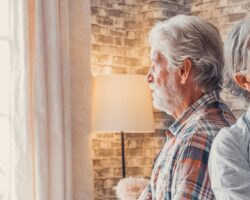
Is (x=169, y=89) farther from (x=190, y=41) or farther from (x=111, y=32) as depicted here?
(x=111, y=32)

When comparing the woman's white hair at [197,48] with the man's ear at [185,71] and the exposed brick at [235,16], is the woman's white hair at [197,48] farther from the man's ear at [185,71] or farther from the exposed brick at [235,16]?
the exposed brick at [235,16]

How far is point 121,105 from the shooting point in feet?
11.6

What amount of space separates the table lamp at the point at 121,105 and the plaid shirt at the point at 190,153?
1.57 m

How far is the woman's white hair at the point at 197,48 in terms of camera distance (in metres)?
1.92

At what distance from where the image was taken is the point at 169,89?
6.61 ft

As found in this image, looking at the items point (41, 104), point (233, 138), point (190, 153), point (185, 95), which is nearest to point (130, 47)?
point (41, 104)

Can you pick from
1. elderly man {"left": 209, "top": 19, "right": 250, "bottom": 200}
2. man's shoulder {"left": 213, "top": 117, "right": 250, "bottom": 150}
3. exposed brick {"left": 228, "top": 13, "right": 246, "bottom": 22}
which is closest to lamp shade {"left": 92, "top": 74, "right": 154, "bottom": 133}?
exposed brick {"left": 228, "top": 13, "right": 246, "bottom": 22}

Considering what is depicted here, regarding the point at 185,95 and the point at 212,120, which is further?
the point at 185,95

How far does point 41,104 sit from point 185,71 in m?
1.58

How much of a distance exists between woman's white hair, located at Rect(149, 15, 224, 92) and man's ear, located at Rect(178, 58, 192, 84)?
0.01m

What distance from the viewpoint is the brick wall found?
3875mm

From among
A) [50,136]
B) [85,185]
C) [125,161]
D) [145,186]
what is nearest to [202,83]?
[145,186]

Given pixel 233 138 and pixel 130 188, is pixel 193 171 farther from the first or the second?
pixel 130 188

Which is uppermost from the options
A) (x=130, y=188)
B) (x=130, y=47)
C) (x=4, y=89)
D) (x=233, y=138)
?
(x=130, y=47)
